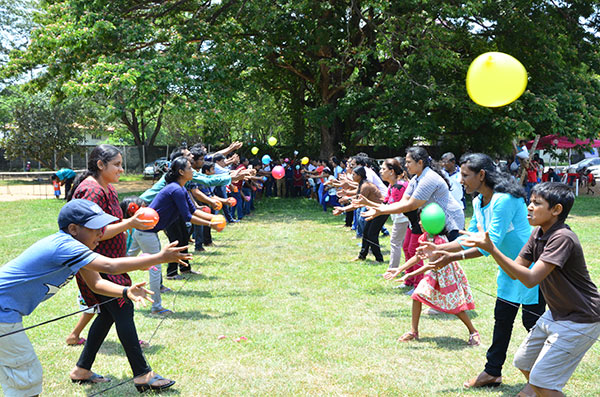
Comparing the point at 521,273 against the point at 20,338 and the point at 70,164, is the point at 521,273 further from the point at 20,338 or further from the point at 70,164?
the point at 70,164

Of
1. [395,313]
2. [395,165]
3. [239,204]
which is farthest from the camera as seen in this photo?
[239,204]

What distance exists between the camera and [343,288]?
7.50m

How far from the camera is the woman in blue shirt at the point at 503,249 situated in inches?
157

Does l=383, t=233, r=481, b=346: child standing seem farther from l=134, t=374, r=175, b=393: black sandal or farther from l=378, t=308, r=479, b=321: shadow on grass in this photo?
l=134, t=374, r=175, b=393: black sandal

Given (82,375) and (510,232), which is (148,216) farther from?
(510,232)

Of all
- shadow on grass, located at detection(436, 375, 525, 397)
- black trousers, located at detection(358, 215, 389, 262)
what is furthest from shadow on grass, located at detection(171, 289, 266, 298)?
shadow on grass, located at detection(436, 375, 525, 397)

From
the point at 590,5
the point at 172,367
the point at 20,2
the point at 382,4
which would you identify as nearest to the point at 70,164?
the point at 20,2

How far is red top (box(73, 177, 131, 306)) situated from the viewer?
4.19 m

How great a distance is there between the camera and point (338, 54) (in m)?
19.2

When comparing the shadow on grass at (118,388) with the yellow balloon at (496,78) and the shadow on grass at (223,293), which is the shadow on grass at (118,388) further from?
the yellow balloon at (496,78)

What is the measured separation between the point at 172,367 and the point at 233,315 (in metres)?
1.61

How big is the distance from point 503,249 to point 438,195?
1.74 meters

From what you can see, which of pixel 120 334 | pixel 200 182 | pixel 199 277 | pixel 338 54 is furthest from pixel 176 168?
pixel 338 54

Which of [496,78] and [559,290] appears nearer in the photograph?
[559,290]
